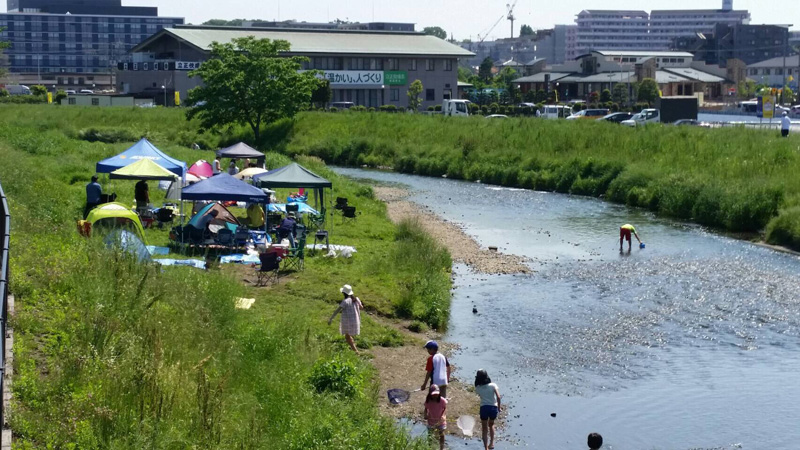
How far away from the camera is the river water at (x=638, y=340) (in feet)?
53.3

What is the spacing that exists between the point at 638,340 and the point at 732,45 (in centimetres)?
15803

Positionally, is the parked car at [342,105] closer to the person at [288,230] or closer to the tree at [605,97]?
the tree at [605,97]

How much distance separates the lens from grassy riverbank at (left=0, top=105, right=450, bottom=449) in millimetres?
12188

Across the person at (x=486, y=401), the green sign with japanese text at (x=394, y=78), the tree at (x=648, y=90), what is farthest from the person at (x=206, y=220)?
the tree at (x=648, y=90)

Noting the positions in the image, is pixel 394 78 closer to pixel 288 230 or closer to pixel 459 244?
pixel 459 244

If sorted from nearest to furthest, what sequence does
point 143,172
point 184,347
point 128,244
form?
point 184,347 → point 128,244 → point 143,172

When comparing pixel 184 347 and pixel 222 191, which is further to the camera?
pixel 222 191

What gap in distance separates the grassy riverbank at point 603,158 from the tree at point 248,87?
281 cm

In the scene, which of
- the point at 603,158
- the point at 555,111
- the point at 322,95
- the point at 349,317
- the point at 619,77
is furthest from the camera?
the point at 619,77

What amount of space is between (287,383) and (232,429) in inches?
93.5

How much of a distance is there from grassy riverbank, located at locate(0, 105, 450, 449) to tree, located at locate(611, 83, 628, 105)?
73351mm

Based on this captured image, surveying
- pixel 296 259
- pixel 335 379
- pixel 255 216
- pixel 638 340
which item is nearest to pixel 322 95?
pixel 255 216

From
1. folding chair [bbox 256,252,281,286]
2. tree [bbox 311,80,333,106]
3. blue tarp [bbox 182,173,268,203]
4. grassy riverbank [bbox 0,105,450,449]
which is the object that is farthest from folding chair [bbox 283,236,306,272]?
tree [bbox 311,80,333,106]

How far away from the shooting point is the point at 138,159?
29766mm
